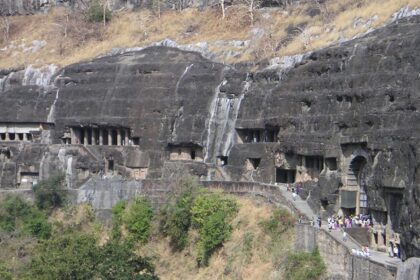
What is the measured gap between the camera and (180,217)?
5619 cm

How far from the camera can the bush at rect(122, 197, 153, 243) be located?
5806 centimetres

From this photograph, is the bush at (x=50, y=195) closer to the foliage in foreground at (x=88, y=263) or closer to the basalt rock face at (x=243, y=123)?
the basalt rock face at (x=243, y=123)

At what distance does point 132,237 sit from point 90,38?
95.5 feet

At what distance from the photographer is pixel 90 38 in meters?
82.3

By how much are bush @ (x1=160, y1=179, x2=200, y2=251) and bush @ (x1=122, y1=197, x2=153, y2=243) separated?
1.19m

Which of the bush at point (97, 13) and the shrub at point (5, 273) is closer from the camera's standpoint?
the shrub at point (5, 273)

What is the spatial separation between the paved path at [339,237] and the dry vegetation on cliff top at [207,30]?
1232 cm

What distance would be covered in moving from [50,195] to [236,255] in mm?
17093

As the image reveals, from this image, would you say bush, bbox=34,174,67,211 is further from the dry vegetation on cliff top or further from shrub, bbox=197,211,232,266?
the dry vegetation on cliff top

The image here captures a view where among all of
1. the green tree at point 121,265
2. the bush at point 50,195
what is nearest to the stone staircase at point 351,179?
the green tree at point 121,265

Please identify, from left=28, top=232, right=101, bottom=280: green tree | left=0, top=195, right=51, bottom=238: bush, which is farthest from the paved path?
left=0, top=195, right=51, bottom=238: bush

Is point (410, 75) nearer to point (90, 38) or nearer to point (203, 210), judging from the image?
point (203, 210)

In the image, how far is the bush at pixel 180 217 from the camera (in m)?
56.1

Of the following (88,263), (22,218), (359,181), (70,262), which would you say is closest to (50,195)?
(22,218)
